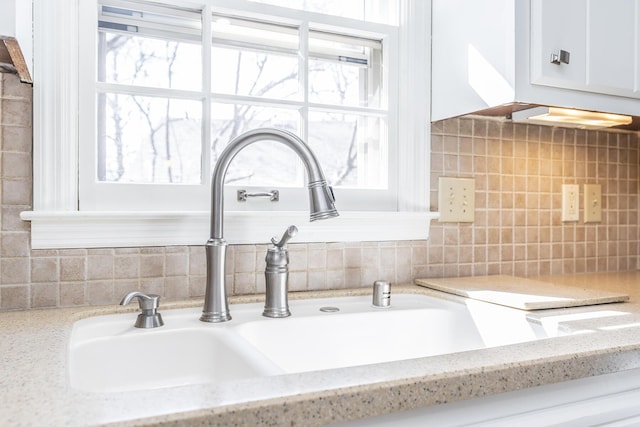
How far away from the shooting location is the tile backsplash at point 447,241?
101 cm

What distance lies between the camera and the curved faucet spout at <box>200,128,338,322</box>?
1002mm

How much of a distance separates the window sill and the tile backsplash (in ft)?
0.07

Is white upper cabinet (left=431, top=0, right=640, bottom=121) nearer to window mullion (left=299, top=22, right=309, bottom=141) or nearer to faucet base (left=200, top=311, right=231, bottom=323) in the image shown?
window mullion (left=299, top=22, right=309, bottom=141)

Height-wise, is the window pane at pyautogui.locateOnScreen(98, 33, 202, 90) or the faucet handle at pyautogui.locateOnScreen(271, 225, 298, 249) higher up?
the window pane at pyautogui.locateOnScreen(98, 33, 202, 90)

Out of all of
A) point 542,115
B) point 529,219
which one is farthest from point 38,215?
point 529,219

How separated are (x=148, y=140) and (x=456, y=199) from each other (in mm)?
829

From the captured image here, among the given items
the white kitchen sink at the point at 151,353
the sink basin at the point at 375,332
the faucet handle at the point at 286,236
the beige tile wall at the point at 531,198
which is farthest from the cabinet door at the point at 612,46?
the white kitchen sink at the point at 151,353

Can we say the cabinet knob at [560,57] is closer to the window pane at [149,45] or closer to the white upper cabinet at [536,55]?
the white upper cabinet at [536,55]

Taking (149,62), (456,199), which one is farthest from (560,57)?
(149,62)

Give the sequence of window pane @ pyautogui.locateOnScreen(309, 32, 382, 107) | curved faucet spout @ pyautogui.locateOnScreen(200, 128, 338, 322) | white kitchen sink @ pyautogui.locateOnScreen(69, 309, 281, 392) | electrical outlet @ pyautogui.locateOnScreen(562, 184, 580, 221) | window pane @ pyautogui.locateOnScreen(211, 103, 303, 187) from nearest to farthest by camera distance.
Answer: white kitchen sink @ pyautogui.locateOnScreen(69, 309, 281, 392)
curved faucet spout @ pyautogui.locateOnScreen(200, 128, 338, 322)
window pane @ pyautogui.locateOnScreen(211, 103, 303, 187)
window pane @ pyautogui.locateOnScreen(309, 32, 382, 107)
electrical outlet @ pyautogui.locateOnScreen(562, 184, 580, 221)

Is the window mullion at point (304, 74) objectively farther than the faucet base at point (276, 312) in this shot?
Yes

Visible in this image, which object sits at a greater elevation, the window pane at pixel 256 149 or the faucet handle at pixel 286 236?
the window pane at pixel 256 149

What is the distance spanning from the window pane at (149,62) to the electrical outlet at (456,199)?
2.32ft

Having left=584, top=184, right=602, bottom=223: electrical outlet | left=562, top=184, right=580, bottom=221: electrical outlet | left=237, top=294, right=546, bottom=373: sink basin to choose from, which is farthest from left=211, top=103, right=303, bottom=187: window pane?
left=584, top=184, right=602, bottom=223: electrical outlet
